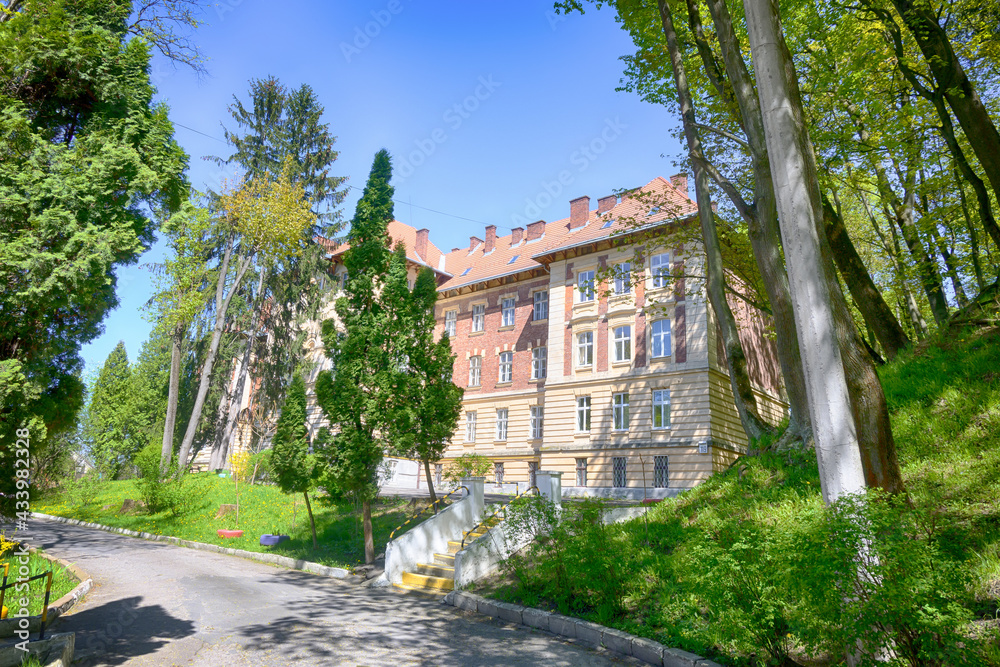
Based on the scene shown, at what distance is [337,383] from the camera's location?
15117mm

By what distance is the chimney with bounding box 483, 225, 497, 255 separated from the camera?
42.6 meters

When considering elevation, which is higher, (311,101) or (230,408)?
(311,101)

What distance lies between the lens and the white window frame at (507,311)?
36688 millimetres

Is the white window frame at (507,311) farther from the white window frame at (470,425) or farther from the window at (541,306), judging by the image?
the white window frame at (470,425)

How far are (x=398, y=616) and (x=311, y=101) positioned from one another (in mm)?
32984

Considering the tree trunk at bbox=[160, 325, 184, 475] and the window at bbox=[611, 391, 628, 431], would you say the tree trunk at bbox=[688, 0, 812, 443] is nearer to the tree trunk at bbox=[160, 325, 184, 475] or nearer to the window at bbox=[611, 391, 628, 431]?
the window at bbox=[611, 391, 628, 431]

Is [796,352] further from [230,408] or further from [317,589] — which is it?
[230,408]

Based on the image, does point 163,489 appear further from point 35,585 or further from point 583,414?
point 583,414

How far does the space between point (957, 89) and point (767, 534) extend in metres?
9.30

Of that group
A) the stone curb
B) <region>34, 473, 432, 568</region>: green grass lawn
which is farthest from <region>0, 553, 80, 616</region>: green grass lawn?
<region>34, 473, 432, 568</region>: green grass lawn

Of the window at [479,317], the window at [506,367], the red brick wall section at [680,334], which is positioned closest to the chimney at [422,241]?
the window at [479,317]

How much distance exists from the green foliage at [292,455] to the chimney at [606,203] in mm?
23838

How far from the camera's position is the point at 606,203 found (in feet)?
114

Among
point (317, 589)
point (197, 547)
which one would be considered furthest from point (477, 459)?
point (317, 589)
